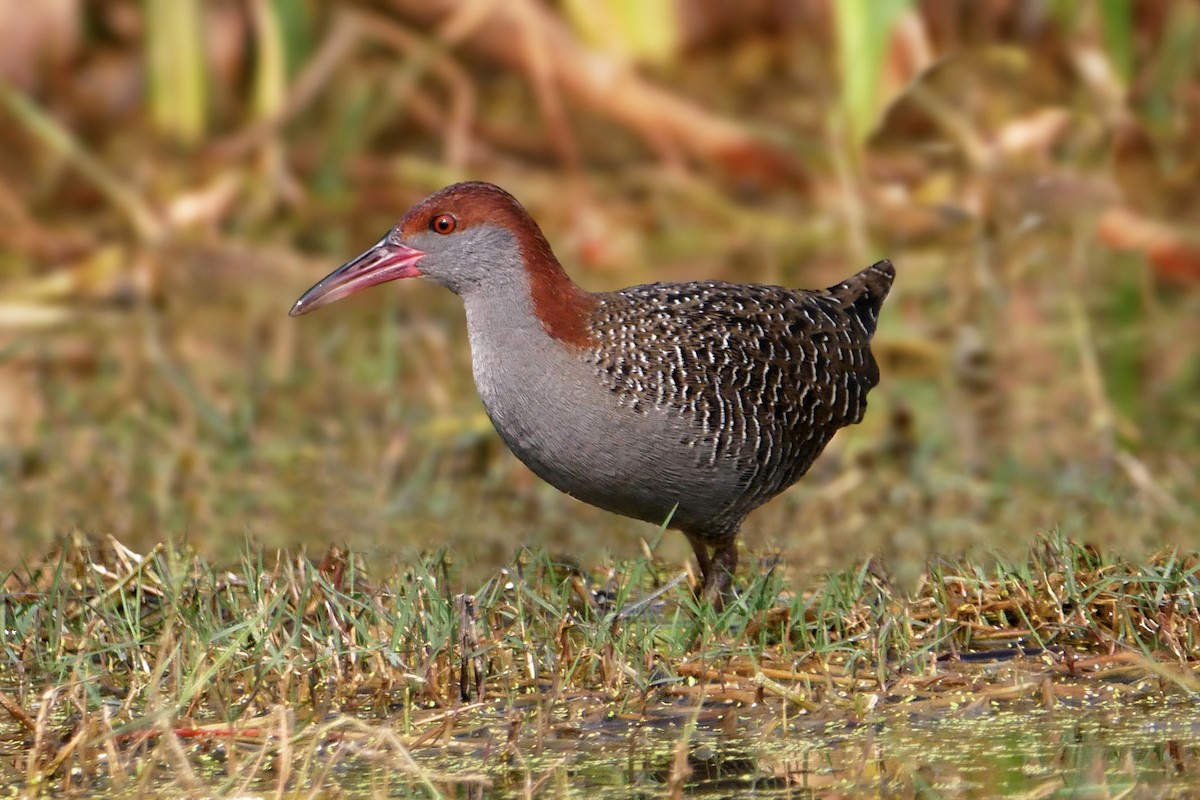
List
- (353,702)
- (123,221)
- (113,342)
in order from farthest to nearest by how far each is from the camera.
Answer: (123,221)
(113,342)
(353,702)

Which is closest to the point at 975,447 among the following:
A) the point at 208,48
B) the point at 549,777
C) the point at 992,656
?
the point at 992,656

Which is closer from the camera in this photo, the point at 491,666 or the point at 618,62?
the point at 491,666

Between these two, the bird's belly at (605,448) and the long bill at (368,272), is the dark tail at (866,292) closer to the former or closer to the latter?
the bird's belly at (605,448)

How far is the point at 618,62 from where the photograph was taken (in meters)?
9.17

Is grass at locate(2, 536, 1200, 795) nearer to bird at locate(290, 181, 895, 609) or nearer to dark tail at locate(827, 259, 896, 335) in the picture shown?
bird at locate(290, 181, 895, 609)

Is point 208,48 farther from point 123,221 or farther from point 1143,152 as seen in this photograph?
point 1143,152

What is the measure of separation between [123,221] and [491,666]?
498 cm

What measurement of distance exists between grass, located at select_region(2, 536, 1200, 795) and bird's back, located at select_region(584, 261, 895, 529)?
350mm

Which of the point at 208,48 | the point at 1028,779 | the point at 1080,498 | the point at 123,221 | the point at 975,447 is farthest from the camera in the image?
the point at 208,48

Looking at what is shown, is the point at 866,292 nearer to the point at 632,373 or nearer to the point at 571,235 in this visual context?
the point at 632,373

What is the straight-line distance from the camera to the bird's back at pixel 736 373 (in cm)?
458

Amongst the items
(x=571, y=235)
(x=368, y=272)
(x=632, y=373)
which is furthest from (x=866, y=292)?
(x=571, y=235)

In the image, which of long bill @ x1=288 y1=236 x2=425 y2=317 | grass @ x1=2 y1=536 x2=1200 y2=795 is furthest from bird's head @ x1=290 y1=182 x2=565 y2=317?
grass @ x1=2 y1=536 x2=1200 y2=795

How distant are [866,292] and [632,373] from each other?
129 cm
